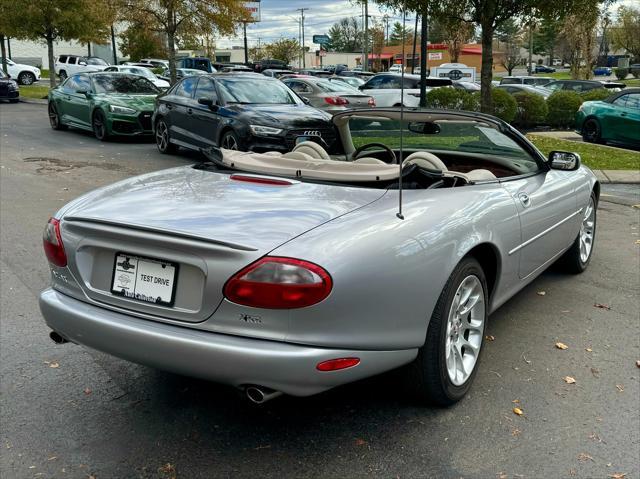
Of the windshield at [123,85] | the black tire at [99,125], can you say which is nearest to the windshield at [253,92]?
the windshield at [123,85]

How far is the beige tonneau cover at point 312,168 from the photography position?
354 centimetres

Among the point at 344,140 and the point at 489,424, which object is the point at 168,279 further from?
the point at 344,140

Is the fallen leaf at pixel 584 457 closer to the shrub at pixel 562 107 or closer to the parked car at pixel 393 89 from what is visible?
the parked car at pixel 393 89

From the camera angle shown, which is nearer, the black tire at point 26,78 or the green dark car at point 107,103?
the green dark car at point 107,103

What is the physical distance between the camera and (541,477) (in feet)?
9.36

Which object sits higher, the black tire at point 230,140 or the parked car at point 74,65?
the parked car at point 74,65

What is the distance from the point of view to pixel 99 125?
1464 cm

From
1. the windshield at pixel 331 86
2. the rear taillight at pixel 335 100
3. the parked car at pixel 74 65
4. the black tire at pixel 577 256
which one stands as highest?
the parked car at pixel 74 65

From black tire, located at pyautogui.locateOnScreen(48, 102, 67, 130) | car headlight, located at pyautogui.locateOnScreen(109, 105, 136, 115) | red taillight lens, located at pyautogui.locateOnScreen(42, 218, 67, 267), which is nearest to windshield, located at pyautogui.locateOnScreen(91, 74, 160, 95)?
car headlight, located at pyautogui.locateOnScreen(109, 105, 136, 115)

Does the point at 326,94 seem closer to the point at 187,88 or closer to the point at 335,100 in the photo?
the point at 335,100

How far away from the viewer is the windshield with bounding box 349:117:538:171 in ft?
15.1

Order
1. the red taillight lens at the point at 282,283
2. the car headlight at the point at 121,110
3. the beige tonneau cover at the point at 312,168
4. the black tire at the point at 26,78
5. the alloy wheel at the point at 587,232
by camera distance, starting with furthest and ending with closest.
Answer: the black tire at the point at 26,78 → the car headlight at the point at 121,110 → the alloy wheel at the point at 587,232 → the beige tonneau cover at the point at 312,168 → the red taillight lens at the point at 282,283

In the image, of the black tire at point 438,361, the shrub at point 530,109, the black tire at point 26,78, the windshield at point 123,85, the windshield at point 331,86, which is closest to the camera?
the black tire at point 438,361

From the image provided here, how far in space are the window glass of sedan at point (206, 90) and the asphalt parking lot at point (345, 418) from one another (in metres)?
7.24
